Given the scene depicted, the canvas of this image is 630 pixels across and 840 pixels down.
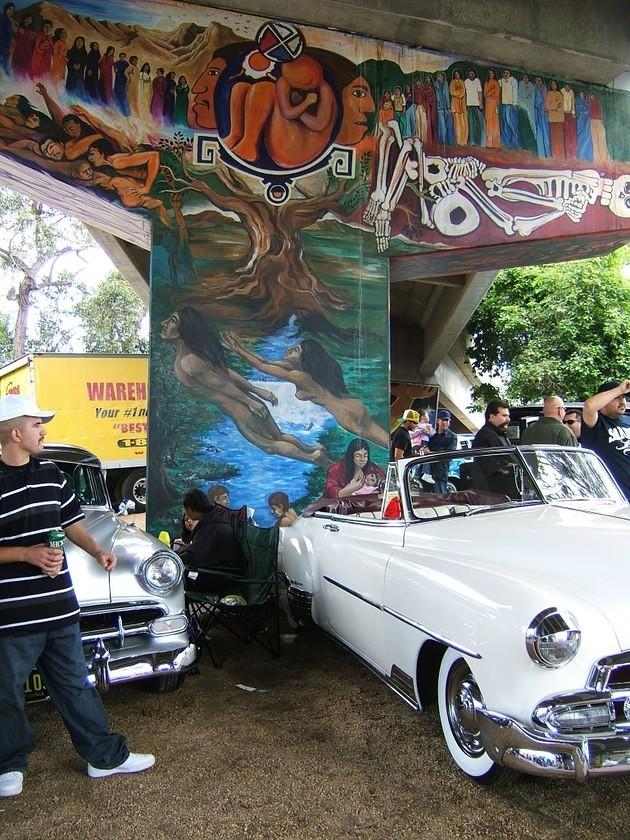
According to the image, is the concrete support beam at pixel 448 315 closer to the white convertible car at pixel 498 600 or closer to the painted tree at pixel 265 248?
the painted tree at pixel 265 248

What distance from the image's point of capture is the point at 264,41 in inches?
394

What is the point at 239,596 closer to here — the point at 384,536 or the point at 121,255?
the point at 384,536

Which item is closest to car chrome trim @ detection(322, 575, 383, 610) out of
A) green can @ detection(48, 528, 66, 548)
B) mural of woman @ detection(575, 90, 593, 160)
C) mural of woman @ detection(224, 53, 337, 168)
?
green can @ detection(48, 528, 66, 548)

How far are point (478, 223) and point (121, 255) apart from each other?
859 centimetres

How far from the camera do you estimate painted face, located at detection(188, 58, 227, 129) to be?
9758 millimetres

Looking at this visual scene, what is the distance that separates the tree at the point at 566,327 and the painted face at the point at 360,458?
354 inches

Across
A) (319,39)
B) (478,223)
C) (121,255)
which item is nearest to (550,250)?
(478,223)

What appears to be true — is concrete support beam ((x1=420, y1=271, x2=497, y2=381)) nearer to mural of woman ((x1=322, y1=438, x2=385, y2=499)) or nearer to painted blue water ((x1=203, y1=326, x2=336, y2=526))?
mural of woman ((x1=322, y1=438, x2=385, y2=499))

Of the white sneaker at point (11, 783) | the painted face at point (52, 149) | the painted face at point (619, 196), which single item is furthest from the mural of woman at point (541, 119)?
the white sneaker at point (11, 783)

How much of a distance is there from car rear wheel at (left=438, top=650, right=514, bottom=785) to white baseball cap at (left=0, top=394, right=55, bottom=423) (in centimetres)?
222

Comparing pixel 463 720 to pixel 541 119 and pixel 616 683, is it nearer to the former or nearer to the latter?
pixel 616 683

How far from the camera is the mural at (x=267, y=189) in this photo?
9.36 metres

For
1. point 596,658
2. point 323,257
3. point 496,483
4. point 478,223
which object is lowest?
point 596,658

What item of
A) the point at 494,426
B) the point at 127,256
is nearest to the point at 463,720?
the point at 494,426
